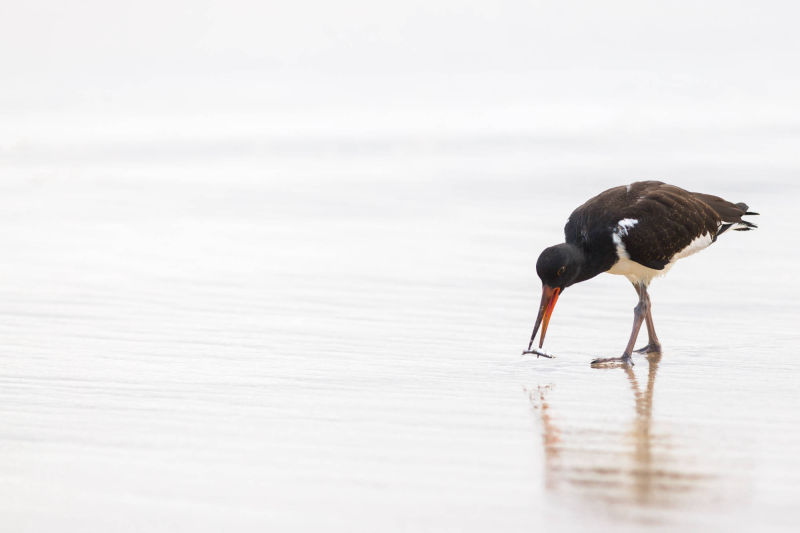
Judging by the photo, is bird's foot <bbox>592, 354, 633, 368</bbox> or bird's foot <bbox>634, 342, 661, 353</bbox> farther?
bird's foot <bbox>634, 342, 661, 353</bbox>

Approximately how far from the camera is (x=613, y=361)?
722 cm

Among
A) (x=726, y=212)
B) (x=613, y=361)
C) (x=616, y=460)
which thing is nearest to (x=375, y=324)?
(x=613, y=361)

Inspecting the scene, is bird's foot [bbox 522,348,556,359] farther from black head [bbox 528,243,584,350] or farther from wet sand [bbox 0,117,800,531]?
black head [bbox 528,243,584,350]

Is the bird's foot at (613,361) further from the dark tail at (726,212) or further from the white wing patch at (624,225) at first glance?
the dark tail at (726,212)

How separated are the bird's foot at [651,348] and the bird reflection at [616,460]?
1538 mm

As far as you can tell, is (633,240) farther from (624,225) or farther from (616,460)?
(616,460)

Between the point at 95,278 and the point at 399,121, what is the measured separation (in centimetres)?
1338

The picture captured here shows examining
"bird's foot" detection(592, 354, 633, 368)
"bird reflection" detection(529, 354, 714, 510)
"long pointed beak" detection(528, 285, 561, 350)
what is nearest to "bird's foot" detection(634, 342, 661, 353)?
"bird's foot" detection(592, 354, 633, 368)

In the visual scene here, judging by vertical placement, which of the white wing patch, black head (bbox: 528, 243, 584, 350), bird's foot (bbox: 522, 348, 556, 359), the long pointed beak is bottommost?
bird's foot (bbox: 522, 348, 556, 359)

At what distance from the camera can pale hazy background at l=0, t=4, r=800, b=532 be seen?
4504mm

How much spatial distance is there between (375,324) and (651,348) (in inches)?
64.1

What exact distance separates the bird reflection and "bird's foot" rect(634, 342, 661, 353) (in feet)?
5.05

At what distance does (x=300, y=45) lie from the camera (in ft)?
101

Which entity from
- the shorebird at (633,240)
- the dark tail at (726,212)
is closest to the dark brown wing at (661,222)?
the shorebird at (633,240)
